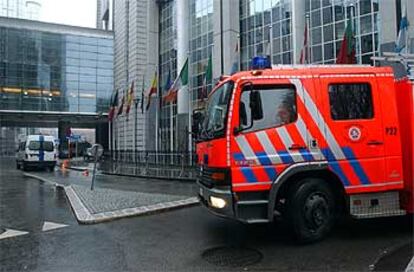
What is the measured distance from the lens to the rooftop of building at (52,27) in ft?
202

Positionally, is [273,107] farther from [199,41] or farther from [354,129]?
[199,41]

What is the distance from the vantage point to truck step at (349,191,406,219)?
741cm

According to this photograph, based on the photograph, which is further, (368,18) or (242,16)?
(242,16)

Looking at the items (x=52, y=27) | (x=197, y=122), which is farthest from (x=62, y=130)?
(x=197, y=122)

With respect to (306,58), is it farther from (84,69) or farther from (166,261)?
(84,69)

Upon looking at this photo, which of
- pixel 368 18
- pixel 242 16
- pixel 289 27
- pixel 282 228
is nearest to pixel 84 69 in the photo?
pixel 242 16

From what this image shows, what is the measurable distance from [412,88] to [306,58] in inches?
552

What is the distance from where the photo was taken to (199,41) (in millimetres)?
39938

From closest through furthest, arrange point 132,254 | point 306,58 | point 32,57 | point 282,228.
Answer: point 132,254 < point 282,228 < point 306,58 < point 32,57

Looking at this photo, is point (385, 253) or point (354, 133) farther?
point (354, 133)

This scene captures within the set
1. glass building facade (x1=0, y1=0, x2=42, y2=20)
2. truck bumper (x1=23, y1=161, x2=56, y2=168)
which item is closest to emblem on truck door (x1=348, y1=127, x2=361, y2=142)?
truck bumper (x1=23, y1=161, x2=56, y2=168)

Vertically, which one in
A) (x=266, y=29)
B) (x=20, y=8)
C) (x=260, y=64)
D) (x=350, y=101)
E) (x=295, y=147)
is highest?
(x=20, y=8)

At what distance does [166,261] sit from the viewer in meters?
6.42

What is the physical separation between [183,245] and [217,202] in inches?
38.4
